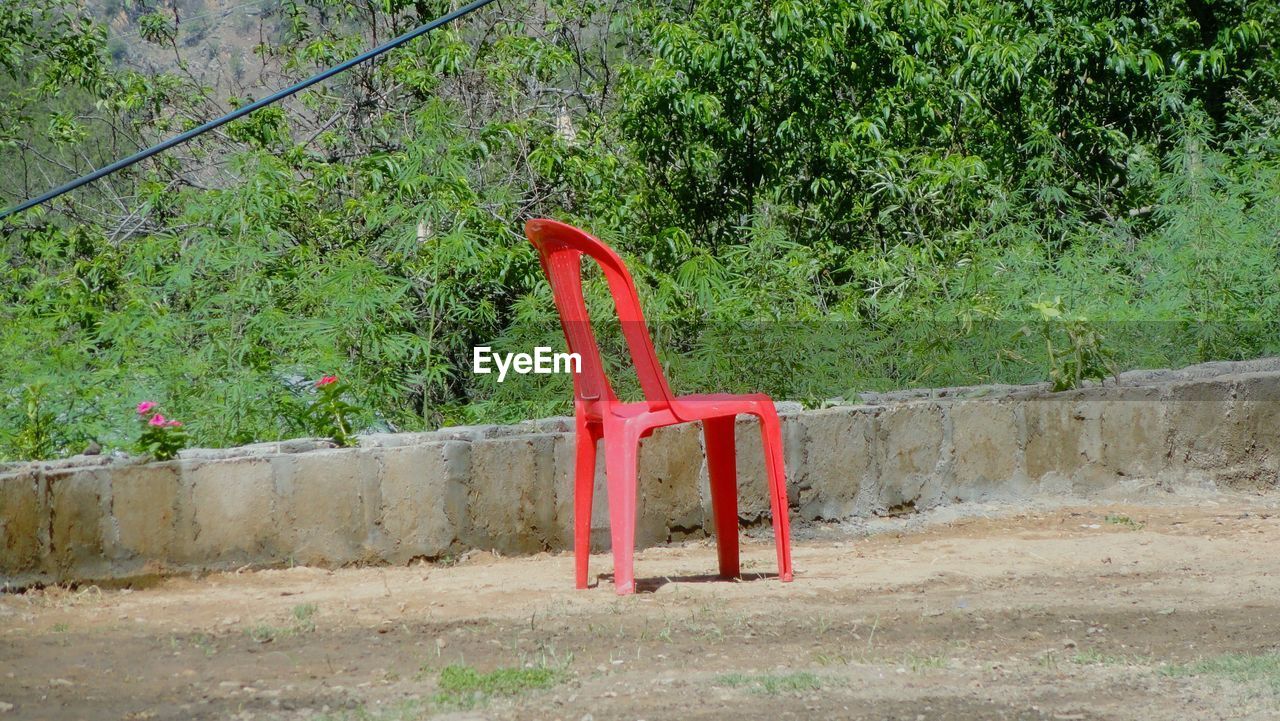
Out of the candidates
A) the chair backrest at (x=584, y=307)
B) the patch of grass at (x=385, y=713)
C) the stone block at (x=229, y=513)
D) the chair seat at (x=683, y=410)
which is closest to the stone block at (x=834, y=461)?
the chair seat at (x=683, y=410)

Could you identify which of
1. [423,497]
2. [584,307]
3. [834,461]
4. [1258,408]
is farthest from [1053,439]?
[423,497]

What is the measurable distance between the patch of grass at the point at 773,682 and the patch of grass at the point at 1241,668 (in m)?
0.90

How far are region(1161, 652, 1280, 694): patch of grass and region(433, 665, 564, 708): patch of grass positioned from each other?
5.10 feet

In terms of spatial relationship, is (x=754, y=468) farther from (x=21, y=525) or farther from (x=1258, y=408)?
(x=21, y=525)

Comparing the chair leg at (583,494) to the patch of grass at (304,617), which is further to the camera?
the chair leg at (583,494)

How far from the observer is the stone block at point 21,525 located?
4.85 m

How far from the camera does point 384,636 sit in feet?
13.5

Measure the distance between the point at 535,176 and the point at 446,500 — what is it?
4.03 meters

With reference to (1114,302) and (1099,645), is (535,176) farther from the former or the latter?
(1099,645)

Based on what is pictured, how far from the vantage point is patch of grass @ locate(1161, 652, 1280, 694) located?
3.37 metres

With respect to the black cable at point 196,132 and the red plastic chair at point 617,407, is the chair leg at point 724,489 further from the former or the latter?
the black cable at point 196,132

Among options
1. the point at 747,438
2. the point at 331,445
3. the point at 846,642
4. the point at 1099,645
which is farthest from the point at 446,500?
the point at 1099,645

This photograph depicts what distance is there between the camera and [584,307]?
4.74 metres

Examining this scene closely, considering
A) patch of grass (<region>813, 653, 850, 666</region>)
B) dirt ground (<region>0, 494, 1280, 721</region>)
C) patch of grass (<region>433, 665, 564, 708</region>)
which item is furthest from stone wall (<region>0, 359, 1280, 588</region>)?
patch of grass (<region>813, 653, 850, 666</region>)
